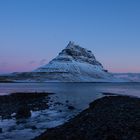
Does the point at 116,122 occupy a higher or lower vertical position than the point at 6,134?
higher

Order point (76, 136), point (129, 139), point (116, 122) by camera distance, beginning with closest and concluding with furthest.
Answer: point (129, 139), point (76, 136), point (116, 122)

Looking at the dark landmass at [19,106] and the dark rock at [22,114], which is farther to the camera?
the dark landmass at [19,106]

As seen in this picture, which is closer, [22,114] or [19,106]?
[22,114]

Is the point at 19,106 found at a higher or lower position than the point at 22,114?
lower

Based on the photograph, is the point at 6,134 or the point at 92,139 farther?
the point at 6,134

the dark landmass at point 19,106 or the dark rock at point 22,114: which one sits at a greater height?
the dark rock at point 22,114

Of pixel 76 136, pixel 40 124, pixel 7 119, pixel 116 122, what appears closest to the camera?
pixel 76 136

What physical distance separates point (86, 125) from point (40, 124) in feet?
31.3

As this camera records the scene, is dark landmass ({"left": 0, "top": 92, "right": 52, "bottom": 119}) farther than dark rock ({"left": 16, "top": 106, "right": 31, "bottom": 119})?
Yes

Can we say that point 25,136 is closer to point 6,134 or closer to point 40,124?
point 6,134

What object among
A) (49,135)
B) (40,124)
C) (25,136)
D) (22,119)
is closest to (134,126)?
(49,135)

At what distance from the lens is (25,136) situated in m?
24.7

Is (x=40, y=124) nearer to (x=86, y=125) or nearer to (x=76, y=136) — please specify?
(x=86, y=125)

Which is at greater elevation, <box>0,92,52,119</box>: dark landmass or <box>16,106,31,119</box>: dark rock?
<box>16,106,31,119</box>: dark rock
